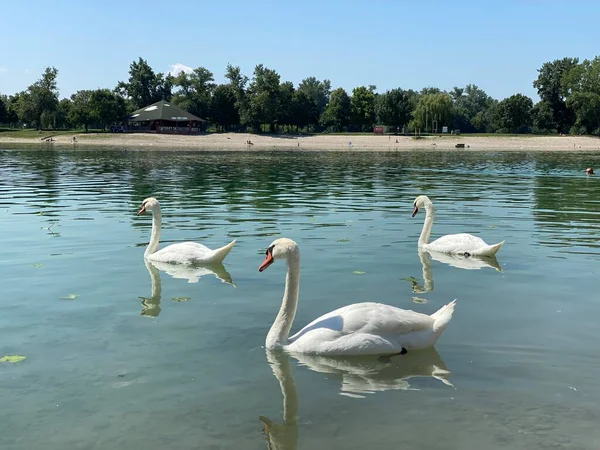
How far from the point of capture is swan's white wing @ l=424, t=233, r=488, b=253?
1335cm

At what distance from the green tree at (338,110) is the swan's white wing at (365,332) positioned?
5363 inches

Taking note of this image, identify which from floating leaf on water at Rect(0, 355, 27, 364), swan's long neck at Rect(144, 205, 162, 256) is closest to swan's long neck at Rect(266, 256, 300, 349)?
floating leaf on water at Rect(0, 355, 27, 364)

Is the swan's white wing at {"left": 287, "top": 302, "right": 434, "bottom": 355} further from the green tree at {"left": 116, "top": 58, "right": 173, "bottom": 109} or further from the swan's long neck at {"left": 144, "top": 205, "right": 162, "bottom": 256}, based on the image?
the green tree at {"left": 116, "top": 58, "right": 173, "bottom": 109}

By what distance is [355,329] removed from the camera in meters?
7.58

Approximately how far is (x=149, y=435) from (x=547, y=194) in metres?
24.6

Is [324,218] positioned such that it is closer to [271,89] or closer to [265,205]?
[265,205]

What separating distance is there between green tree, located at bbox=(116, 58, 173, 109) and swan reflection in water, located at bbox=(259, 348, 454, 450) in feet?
493

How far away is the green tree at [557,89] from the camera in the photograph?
434 ft

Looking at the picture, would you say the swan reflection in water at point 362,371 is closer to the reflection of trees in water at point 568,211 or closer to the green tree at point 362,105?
the reflection of trees in water at point 568,211

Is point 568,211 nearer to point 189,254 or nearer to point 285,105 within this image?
point 189,254

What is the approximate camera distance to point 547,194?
27.2m

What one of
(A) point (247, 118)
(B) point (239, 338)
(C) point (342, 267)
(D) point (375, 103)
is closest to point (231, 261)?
(C) point (342, 267)

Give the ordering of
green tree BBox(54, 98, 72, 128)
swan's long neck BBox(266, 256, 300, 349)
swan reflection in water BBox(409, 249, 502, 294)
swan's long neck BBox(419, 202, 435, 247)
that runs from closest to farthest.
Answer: swan's long neck BBox(266, 256, 300, 349)
swan reflection in water BBox(409, 249, 502, 294)
swan's long neck BBox(419, 202, 435, 247)
green tree BBox(54, 98, 72, 128)

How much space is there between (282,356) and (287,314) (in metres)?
0.51
